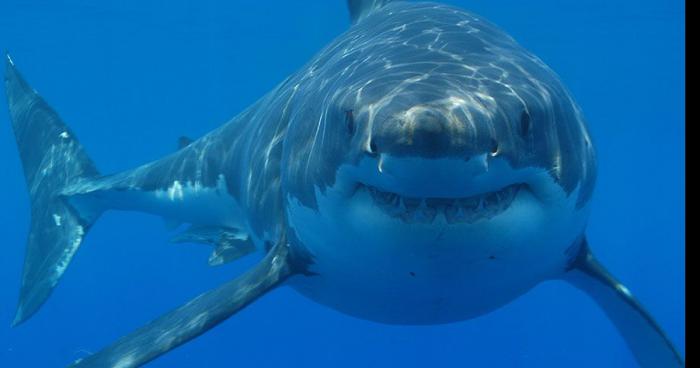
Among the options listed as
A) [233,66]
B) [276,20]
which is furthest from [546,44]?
[233,66]

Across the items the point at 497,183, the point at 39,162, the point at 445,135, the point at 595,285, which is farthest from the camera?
the point at 39,162

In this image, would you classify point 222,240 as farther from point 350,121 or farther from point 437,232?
point 437,232

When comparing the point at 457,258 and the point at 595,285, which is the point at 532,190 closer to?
the point at 457,258

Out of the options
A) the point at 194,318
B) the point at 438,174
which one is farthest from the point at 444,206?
the point at 194,318

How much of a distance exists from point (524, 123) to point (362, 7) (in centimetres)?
442

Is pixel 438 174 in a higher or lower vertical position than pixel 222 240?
higher

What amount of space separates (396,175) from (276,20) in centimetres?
3906

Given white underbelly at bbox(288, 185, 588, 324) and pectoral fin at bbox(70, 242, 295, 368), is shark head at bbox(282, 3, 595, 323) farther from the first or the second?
pectoral fin at bbox(70, 242, 295, 368)

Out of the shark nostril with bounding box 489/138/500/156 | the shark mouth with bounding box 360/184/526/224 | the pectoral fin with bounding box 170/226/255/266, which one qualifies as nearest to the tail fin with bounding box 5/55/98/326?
the pectoral fin with bounding box 170/226/255/266

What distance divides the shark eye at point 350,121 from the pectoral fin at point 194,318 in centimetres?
156

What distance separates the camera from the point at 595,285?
4855 millimetres

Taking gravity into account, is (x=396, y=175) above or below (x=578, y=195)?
above

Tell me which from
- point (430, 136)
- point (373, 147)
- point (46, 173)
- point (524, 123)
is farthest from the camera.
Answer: point (46, 173)

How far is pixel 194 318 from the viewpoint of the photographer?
4426 mm
